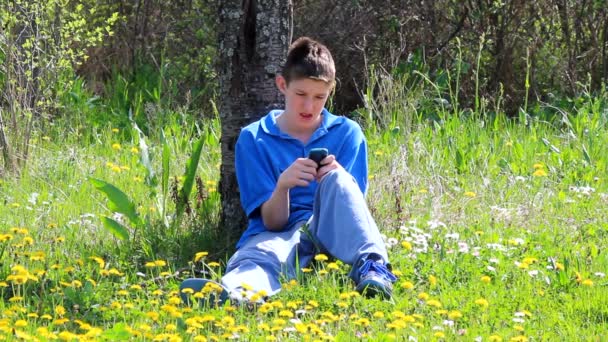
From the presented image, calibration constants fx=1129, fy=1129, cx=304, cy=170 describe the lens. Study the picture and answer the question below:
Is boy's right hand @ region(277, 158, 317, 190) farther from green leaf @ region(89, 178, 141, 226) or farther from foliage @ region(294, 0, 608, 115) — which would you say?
foliage @ region(294, 0, 608, 115)

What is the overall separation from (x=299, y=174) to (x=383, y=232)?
84 centimetres

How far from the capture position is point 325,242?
4.42 meters

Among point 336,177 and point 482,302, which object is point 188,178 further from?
point 482,302

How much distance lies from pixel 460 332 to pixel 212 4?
518 cm

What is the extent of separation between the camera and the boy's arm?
173 inches

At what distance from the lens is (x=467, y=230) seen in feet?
16.9

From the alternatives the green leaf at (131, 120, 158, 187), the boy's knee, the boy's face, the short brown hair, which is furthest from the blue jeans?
the green leaf at (131, 120, 158, 187)

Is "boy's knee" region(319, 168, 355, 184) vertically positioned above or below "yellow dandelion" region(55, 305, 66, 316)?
above

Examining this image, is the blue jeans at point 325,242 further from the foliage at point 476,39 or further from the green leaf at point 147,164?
the foliage at point 476,39

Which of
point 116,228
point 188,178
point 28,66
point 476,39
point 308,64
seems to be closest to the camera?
point 308,64

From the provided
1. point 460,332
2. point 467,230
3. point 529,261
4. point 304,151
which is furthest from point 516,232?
point 460,332

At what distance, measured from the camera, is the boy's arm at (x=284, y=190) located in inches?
173

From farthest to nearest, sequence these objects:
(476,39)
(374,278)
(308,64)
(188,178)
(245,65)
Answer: (476,39), (188,178), (245,65), (308,64), (374,278)

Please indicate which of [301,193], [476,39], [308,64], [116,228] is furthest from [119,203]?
[476,39]
